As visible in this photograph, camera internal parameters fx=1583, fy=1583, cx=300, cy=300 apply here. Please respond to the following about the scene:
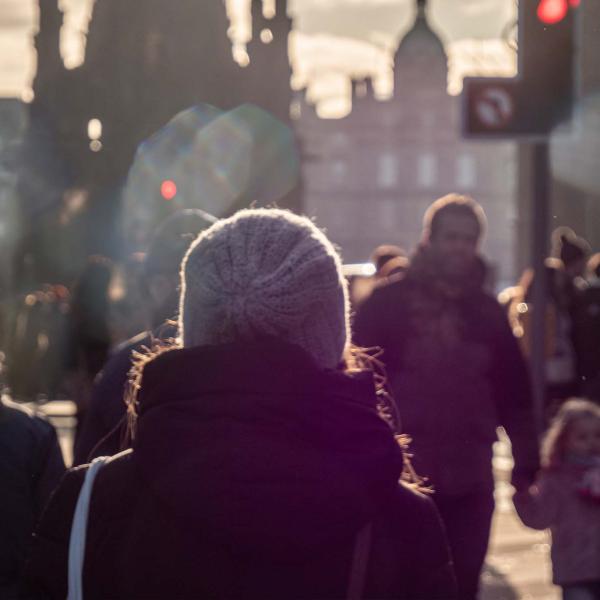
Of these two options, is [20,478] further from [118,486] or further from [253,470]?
[253,470]

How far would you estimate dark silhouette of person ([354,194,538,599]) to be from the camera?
558 cm

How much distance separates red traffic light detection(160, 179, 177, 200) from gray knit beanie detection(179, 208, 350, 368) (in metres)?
11.4

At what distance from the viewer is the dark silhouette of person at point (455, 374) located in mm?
5578

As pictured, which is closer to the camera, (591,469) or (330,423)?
(330,423)

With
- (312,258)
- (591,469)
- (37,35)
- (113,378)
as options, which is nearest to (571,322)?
(591,469)

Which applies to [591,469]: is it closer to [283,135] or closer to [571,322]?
[571,322]

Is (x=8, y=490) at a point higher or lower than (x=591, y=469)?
higher

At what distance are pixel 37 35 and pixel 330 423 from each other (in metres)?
66.8

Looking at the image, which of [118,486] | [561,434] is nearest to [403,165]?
[561,434]

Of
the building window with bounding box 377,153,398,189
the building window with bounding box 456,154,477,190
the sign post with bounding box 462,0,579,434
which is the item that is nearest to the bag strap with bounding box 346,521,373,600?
the sign post with bounding box 462,0,579,434

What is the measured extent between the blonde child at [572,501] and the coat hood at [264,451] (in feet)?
12.3

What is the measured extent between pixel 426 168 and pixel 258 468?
10203 centimetres

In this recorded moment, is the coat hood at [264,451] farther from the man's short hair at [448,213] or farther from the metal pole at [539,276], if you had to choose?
the metal pole at [539,276]

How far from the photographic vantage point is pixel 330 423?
7.51 feet
